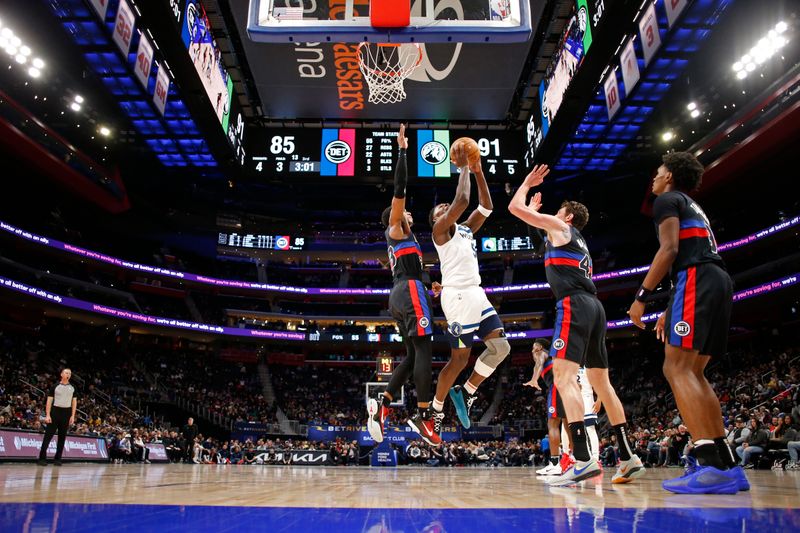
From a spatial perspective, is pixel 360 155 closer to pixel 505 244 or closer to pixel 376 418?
pixel 376 418

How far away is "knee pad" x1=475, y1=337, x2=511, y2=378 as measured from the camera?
204 inches

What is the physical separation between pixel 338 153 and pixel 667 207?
12678 mm

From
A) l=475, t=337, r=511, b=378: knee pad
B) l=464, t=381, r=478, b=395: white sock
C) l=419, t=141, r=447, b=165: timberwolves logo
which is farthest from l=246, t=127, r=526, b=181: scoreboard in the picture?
l=475, t=337, r=511, b=378: knee pad

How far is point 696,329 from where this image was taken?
3219 millimetres

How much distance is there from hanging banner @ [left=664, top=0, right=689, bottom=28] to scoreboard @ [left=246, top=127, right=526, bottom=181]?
5.16m

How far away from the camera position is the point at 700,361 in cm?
334

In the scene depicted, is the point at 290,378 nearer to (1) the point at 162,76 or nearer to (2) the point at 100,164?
(2) the point at 100,164

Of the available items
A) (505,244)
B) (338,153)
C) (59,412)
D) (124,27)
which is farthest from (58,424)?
(505,244)

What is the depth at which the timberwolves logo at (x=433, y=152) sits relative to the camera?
15.4m

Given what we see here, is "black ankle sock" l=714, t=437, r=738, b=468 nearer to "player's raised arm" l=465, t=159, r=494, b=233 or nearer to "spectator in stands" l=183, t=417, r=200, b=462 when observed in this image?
"player's raised arm" l=465, t=159, r=494, b=233

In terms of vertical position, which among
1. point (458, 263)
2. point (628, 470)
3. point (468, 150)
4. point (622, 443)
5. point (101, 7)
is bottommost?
point (628, 470)

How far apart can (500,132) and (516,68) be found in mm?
1839

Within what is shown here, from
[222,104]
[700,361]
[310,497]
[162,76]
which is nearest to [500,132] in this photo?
[222,104]

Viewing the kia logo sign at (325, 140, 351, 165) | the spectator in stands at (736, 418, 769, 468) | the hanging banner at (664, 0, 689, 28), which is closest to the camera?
the spectator in stands at (736, 418, 769, 468)
